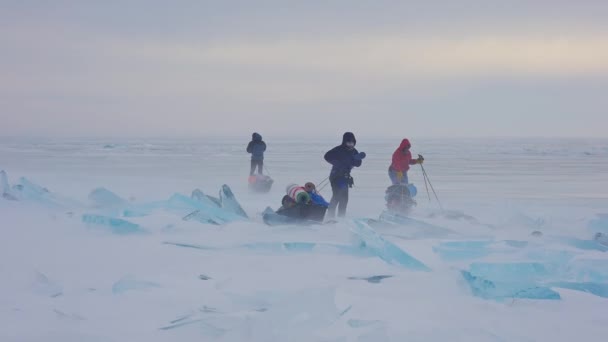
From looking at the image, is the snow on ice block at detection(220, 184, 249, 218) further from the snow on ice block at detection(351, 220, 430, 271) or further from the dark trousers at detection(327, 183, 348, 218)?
the snow on ice block at detection(351, 220, 430, 271)

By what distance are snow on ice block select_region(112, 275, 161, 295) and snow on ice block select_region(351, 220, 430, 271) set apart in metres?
2.34

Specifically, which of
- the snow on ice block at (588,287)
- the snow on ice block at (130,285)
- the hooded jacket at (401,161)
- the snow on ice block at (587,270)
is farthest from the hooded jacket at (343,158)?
the snow on ice block at (130,285)

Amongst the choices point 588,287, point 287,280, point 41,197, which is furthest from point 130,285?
point 41,197

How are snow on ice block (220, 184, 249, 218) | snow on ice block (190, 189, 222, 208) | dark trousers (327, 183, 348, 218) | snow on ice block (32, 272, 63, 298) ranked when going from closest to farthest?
snow on ice block (32, 272, 63, 298), snow on ice block (220, 184, 249, 218), snow on ice block (190, 189, 222, 208), dark trousers (327, 183, 348, 218)

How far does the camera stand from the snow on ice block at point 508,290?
15.6 feet

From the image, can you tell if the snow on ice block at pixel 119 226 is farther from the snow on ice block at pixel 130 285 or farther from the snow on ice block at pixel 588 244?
the snow on ice block at pixel 588 244

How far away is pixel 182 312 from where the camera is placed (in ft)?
13.9

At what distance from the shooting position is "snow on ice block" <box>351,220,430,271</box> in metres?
5.73

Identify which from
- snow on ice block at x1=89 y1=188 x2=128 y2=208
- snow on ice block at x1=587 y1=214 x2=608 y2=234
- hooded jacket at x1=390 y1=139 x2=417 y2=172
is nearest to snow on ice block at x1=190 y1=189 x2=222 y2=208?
snow on ice block at x1=89 y1=188 x2=128 y2=208

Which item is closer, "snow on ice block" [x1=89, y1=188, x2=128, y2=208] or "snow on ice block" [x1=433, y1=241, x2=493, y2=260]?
"snow on ice block" [x1=433, y1=241, x2=493, y2=260]

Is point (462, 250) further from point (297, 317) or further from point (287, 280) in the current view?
point (297, 317)

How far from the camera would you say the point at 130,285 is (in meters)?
4.82

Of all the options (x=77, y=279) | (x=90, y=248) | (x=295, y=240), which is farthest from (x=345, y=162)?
(x=77, y=279)

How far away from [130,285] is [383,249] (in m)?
2.57
